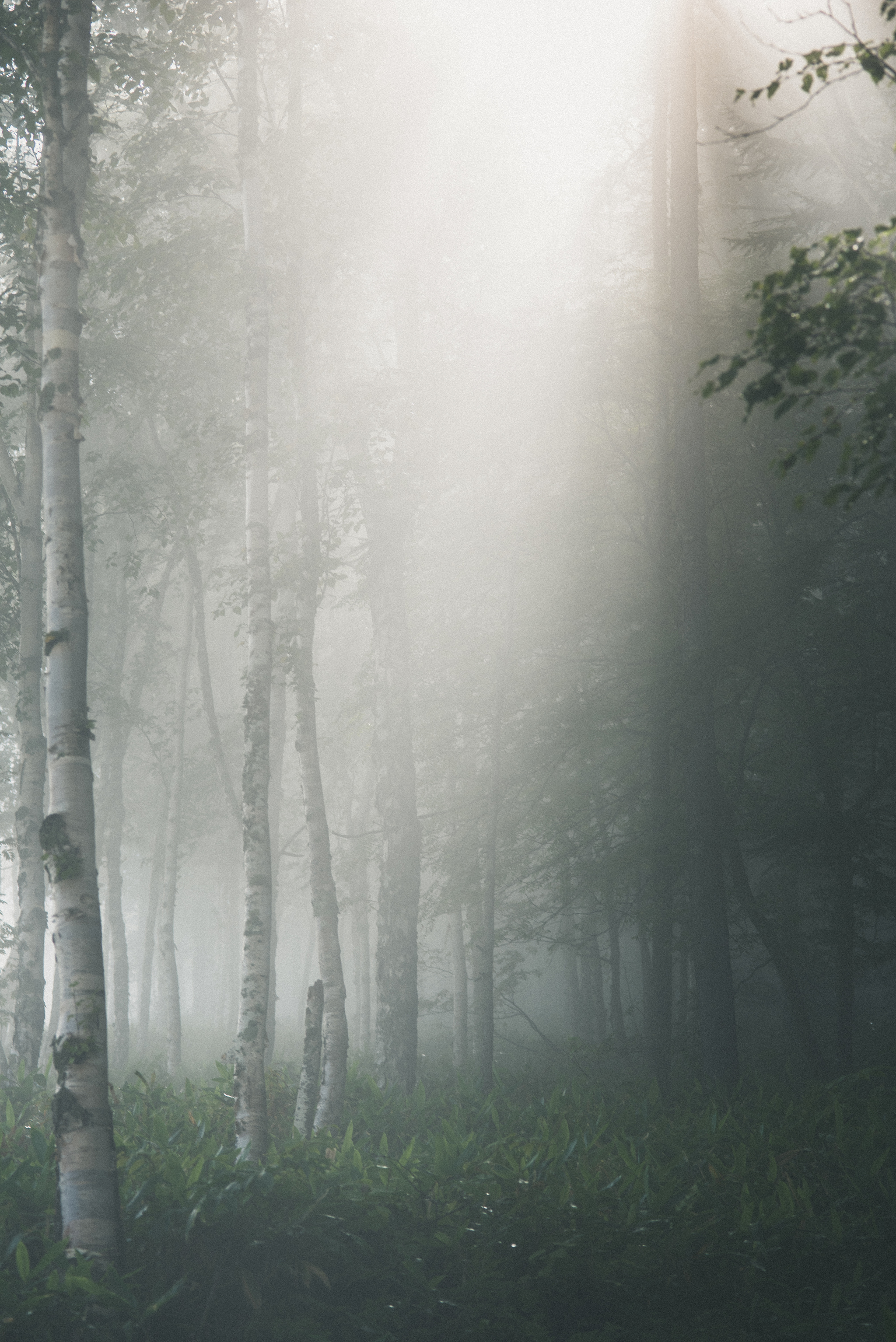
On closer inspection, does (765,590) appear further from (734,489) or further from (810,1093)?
(810,1093)

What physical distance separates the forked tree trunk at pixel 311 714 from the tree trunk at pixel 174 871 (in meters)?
8.02

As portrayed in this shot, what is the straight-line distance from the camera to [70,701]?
6.33 meters

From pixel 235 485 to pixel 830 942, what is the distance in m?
15.9

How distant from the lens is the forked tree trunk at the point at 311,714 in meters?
11.1

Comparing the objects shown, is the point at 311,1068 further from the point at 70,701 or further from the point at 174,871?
the point at 174,871

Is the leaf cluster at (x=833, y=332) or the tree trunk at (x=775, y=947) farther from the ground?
the leaf cluster at (x=833, y=332)

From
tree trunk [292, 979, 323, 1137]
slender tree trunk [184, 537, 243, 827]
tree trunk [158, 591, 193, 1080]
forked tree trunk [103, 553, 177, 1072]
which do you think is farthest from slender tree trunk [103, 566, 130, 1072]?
tree trunk [292, 979, 323, 1137]

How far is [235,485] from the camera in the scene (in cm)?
2219

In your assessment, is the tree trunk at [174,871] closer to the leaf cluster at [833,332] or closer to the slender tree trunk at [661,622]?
the slender tree trunk at [661,622]

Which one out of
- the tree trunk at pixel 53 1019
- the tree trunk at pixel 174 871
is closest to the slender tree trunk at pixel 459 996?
the tree trunk at pixel 174 871

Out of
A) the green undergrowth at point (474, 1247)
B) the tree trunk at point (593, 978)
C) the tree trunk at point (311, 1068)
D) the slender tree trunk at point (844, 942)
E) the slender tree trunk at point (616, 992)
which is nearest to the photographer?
the green undergrowth at point (474, 1247)

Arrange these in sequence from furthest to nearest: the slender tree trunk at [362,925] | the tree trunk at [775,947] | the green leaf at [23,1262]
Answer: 1. the slender tree trunk at [362,925]
2. the tree trunk at [775,947]
3. the green leaf at [23,1262]

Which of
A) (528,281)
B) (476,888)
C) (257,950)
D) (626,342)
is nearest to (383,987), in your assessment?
(476,888)

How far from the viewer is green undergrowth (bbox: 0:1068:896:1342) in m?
→ 5.49
